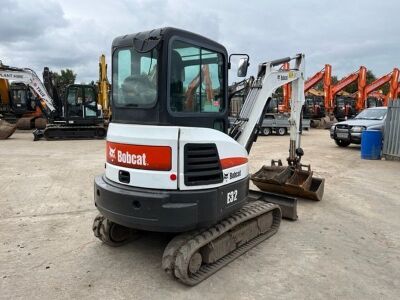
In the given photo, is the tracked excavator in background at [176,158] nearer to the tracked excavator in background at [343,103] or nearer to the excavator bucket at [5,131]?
the excavator bucket at [5,131]

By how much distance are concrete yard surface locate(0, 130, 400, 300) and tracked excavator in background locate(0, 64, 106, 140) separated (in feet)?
33.4

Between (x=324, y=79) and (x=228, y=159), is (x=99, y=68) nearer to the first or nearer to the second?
(x=324, y=79)

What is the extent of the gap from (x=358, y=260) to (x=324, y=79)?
79.5ft

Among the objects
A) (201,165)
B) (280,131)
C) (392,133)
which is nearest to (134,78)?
(201,165)

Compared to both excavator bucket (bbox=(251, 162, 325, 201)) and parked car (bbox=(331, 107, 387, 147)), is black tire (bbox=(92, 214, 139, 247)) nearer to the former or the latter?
excavator bucket (bbox=(251, 162, 325, 201))

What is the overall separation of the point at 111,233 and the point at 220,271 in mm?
1498

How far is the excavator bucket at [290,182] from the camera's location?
673 cm

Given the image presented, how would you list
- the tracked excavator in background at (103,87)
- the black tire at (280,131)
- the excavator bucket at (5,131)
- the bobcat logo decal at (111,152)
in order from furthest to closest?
1. the black tire at (280,131)
2. the tracked excavator in background at (103,87)
3. the excavator bucket at (5,131)
4. the bobcat logo decal at (111,152)

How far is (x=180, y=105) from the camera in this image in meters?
3.94

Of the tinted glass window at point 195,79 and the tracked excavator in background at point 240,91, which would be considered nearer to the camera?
the tinted glass window at point 195,79

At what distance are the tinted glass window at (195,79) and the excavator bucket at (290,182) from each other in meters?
2.80

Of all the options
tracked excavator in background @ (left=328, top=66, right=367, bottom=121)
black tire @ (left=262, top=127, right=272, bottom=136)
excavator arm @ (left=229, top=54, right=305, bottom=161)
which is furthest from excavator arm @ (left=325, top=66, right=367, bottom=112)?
excavator arm @ (left=229, top=54, right=305, bottom=161)

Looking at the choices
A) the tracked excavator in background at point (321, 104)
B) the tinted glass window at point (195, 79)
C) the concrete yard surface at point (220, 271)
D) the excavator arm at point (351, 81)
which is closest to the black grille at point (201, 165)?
the tinted glass window at point (195, 79)

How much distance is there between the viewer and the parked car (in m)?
14.1
